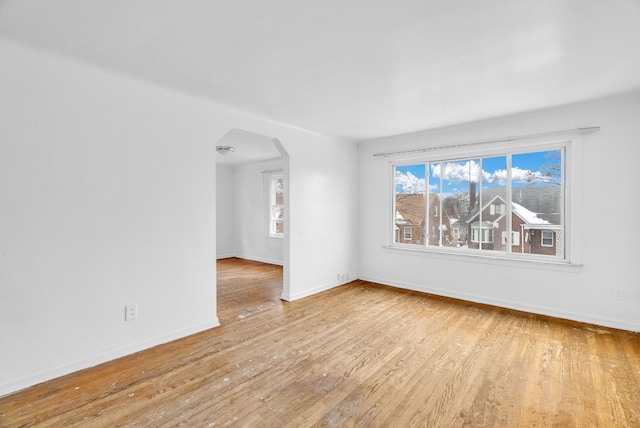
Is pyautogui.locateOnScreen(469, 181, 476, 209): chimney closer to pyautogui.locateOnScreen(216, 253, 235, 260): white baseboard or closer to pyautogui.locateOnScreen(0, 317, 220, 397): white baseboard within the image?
pyautogui.locateOnScreen(0, 317, 220, 397): white baseboard

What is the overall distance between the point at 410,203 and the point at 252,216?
410 centimetres

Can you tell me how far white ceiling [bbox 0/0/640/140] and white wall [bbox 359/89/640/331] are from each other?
0.37 meters

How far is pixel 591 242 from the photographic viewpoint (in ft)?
10.9

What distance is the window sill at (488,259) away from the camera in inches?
138

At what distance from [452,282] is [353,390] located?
2.73 meters

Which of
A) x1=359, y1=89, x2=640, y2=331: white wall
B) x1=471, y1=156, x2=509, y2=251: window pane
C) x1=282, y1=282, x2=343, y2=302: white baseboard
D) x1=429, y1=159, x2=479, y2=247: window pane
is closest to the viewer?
x1=359, y1=89, x2=640, y2=331: white wall

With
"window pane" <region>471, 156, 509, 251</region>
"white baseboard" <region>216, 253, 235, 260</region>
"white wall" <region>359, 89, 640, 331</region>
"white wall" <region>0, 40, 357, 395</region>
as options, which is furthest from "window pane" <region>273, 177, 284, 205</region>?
"window pane" <region>471, 156, 509, 251</region>

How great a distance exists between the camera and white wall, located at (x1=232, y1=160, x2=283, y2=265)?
7133mm

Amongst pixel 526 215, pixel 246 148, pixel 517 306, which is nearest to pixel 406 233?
pixel 526 215

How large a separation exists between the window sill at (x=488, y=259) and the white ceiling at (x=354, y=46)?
180 cm

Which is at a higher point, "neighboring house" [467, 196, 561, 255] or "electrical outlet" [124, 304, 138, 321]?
"neighboring house" [467, 196, 561, 255]

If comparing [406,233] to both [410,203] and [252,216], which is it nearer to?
[410,203]

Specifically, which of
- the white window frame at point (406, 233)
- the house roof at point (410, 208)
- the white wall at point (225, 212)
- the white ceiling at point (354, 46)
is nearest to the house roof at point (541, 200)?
the white ceiling at point (354, 46)

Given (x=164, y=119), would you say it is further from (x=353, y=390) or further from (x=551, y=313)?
(x=551, y=313)
